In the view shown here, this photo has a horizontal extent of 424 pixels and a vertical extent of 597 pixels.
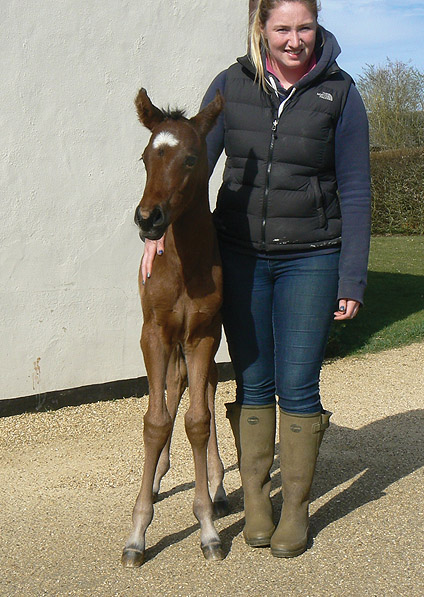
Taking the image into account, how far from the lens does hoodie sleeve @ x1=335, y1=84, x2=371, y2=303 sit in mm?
3441

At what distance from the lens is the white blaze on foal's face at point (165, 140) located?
314cm

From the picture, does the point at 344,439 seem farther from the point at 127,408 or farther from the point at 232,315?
the point at 232,315

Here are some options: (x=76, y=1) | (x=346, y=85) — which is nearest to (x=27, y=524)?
→ (x=346, y=85)

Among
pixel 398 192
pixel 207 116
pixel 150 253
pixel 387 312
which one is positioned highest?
pixel 207 116

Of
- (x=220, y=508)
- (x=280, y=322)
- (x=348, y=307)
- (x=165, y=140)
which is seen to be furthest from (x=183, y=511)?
(x=165, y=140)

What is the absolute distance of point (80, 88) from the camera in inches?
234

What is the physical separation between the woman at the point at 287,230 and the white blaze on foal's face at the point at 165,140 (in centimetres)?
47

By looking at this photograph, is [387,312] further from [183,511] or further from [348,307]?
[348,307]

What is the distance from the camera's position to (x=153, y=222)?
9.73 ft

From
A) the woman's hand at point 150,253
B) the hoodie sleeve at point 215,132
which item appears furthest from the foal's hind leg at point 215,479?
the hoodie sleeve at point 215,132

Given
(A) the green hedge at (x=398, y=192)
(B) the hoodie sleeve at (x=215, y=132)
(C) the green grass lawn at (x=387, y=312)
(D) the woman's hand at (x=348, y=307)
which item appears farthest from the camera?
(A) the green hedge at (x=398, y=192)

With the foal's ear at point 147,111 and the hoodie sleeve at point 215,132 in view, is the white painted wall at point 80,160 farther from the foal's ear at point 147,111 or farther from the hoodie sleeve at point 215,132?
the foal's ear at point 147,111

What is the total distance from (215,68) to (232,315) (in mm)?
3428

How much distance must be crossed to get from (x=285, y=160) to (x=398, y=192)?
59.7ft
